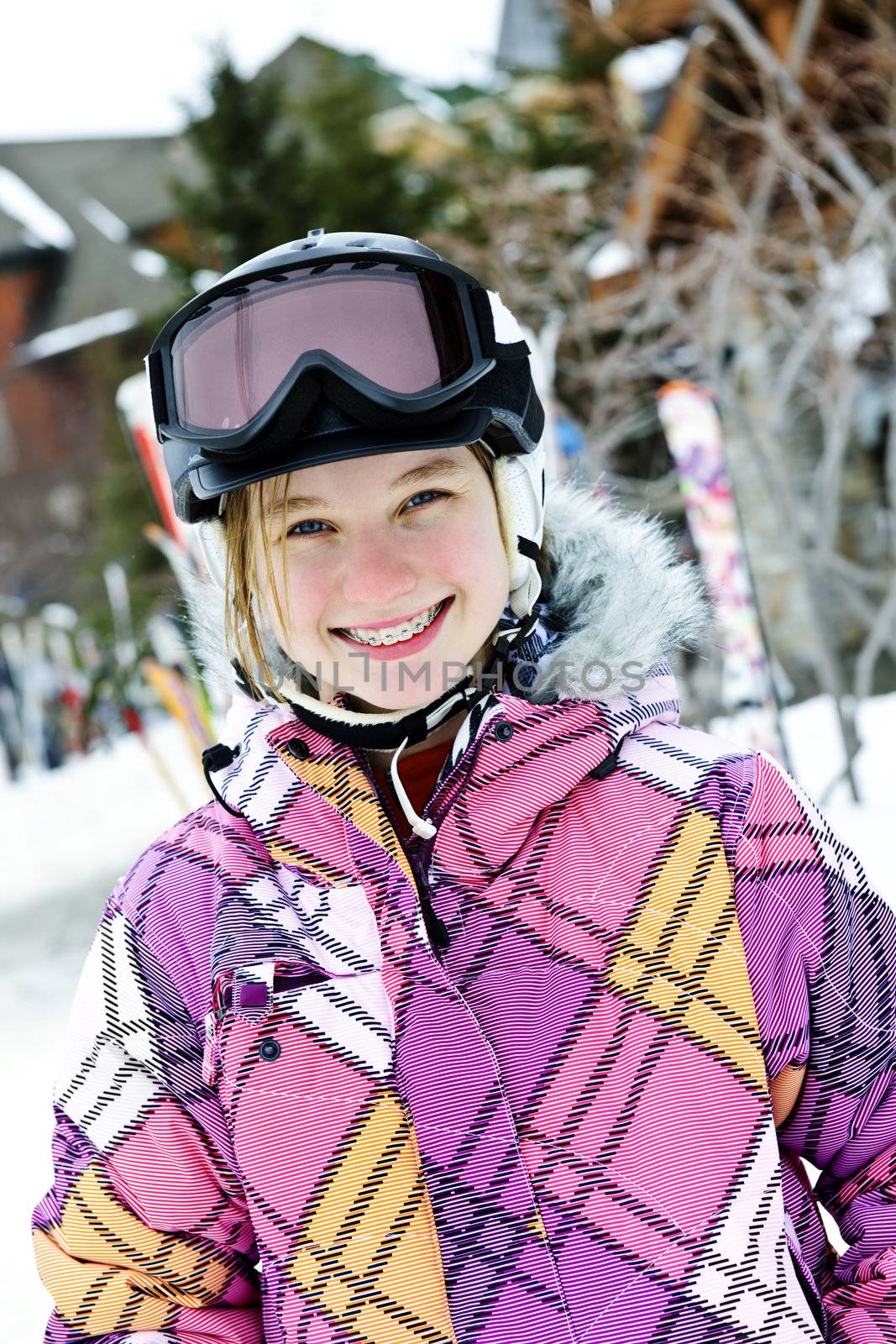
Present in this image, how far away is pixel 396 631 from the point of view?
1.25 meters

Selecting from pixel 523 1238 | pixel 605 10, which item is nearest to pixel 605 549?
pixel 523 1238

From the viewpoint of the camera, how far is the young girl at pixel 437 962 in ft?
3.58

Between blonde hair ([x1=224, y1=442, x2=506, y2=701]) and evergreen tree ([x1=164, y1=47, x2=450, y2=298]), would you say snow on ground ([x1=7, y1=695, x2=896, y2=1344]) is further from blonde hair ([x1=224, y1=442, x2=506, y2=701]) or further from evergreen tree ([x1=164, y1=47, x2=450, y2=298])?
evergreen tree ([x1=164, y1=47, x2=450, y2=298])

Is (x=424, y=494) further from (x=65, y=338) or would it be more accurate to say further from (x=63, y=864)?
(x=65, y=338)

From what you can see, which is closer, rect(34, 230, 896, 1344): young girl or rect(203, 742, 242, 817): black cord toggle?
rect(34, 230, 896, 1344): young girl

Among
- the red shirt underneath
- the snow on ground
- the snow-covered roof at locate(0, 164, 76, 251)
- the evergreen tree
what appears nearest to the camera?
the red shirt underneath

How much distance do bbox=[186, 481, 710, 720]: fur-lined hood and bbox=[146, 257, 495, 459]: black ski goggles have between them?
0.84 ft

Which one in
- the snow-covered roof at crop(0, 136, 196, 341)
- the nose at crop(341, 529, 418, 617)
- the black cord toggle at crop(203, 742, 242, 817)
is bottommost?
the black cord toggle at crop(203, 742, 242, 817)

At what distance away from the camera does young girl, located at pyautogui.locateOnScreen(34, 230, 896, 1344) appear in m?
1.09

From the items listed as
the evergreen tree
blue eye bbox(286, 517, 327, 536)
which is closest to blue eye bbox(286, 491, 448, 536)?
blue eye bbox(286, 517, 327, 536)

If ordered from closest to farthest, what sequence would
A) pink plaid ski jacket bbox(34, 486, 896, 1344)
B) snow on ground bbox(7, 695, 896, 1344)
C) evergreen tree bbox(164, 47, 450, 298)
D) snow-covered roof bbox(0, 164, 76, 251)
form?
pink plaid ski jacket bbox(34, 486, 896, 1344) < snow on ground bbox(7, 695, 896, 1344) < evergreen tree bbox(164, 47, 450, 298) < snow-covered roof bbox(0, 164, 76, 251)

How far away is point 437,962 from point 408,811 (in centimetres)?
16

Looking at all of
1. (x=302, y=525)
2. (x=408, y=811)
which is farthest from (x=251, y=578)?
(x=408, y=811)

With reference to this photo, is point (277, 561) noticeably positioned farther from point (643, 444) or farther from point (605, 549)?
point (643, 444)
